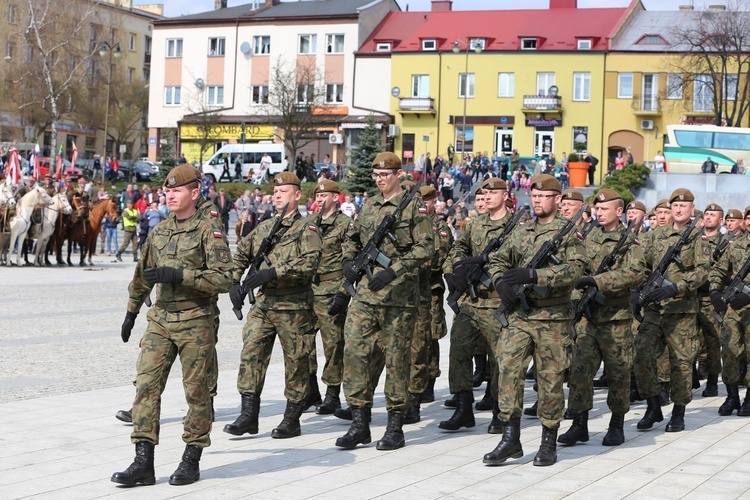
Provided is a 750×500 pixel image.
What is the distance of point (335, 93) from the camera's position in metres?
73.4

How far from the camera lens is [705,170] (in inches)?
1889

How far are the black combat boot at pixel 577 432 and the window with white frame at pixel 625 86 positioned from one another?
198ft

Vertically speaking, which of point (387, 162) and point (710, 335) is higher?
point (387, 162)

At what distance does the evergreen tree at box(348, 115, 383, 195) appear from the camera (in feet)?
152

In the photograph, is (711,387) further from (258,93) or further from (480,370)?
(258,93)

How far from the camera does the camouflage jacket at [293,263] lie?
9.64 m

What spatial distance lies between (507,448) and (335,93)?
65.5m

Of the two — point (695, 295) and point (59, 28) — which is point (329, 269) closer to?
point (695, 295)

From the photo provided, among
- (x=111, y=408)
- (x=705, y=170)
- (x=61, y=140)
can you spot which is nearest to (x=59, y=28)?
(x=61, y=140)

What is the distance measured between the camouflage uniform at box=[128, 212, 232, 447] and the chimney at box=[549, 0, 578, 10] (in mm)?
67589

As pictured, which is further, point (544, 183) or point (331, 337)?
point (331, 337)

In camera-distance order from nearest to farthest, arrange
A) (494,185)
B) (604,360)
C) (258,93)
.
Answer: (604,360), (494,185), (258,93)

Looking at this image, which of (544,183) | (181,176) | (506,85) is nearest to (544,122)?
(506,85)

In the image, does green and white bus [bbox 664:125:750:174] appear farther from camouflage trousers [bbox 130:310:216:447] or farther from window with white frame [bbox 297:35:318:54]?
camouflage trousers [bbox 130:310:216:447]
